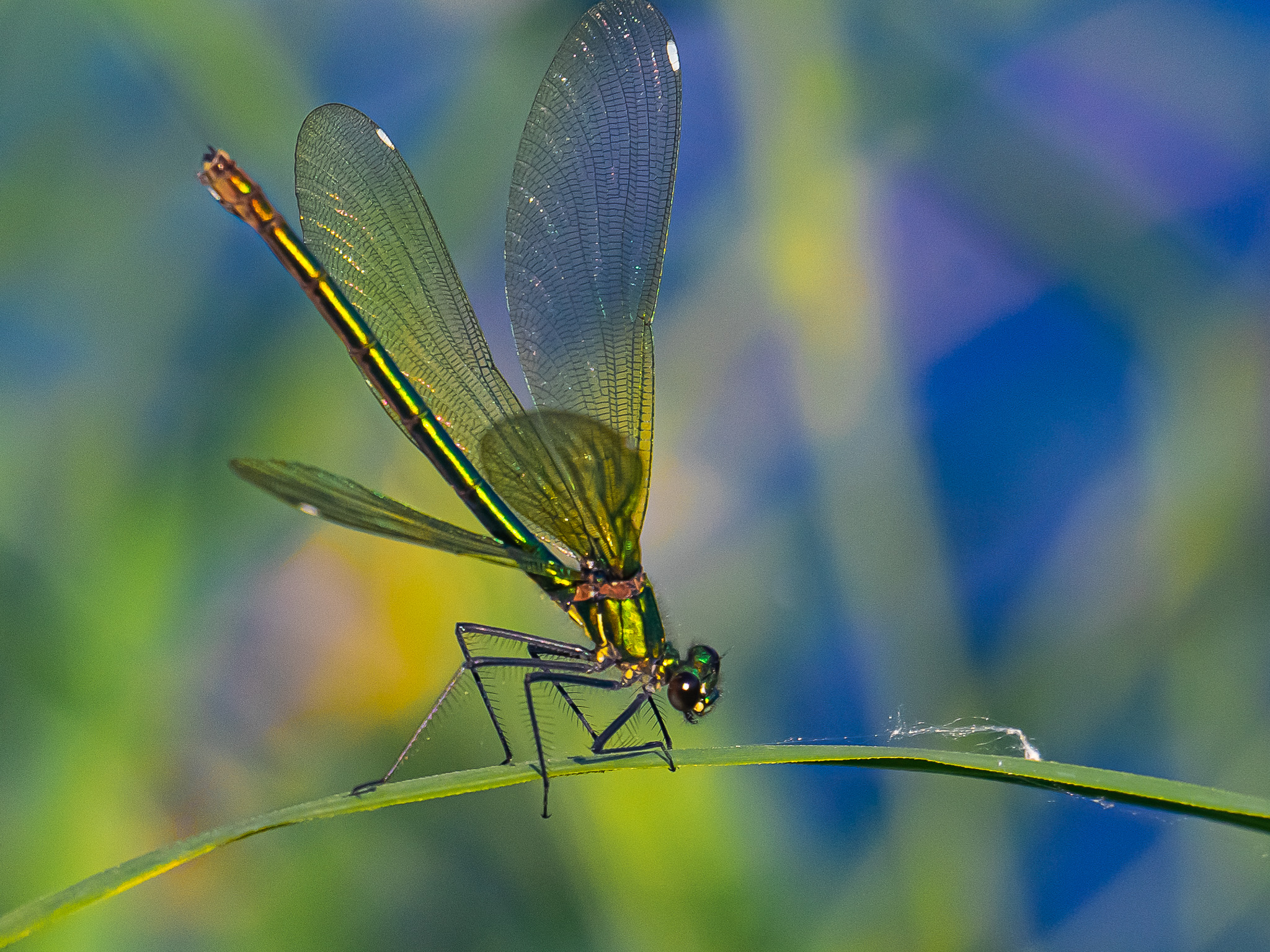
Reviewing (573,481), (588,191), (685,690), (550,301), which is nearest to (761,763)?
(685,690)

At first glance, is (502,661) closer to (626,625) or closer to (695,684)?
(626,625)

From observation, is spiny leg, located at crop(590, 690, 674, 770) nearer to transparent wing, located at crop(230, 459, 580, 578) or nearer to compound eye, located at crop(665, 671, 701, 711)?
compound eye, located at crop(665, 671, 701, 711)

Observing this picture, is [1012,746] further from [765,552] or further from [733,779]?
[765,552]

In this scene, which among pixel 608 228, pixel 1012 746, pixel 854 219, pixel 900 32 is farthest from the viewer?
pixel 900 32

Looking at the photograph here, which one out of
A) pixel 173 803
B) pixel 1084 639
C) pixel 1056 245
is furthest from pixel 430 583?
pixel 1056 245

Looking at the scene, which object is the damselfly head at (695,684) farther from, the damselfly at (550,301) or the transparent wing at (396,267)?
the transparent wing at (396,267)

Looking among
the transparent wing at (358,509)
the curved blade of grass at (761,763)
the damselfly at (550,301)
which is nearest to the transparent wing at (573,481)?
the damselfly at (550,301)
